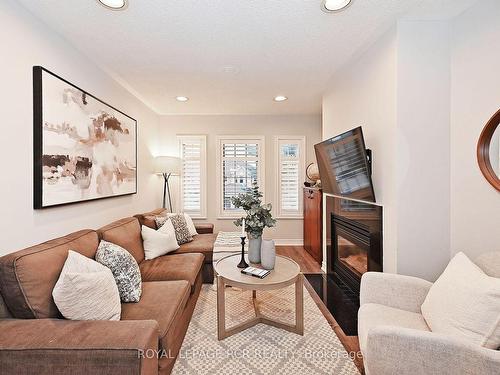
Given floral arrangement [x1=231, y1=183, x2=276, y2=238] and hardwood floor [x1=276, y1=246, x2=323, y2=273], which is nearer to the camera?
floral arrangement [x1=231, y1=183, x2=276, y2=238]

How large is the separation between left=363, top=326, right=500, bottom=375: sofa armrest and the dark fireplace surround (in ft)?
3.71

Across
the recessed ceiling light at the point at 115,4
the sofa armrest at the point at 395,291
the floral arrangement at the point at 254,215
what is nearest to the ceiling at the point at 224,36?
the recessed ceiling light at the point at 115,4

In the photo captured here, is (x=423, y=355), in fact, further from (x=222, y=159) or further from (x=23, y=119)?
(x=222, y=159)

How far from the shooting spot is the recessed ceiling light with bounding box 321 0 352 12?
1687 mm

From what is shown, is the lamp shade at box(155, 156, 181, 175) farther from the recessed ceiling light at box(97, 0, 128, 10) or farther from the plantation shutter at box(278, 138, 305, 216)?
the recessed ceiling light at box(97, 0, 128, 10)

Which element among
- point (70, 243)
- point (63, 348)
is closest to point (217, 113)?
point (70, 243)

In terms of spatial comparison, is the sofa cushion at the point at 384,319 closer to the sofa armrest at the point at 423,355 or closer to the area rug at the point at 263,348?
the sofa armrest at the point at 423,355

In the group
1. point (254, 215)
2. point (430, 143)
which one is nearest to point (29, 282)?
point (254, 215)

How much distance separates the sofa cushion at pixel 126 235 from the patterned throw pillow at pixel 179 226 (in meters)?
0.41

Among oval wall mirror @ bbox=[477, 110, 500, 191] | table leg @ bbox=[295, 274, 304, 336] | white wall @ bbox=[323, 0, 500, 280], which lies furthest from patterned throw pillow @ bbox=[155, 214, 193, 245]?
oval wall mirror @ bbox=[477, 110, 500, 191]

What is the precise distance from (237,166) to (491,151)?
371cm

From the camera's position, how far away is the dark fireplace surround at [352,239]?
231 cm

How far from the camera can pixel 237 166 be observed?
16.0 ft

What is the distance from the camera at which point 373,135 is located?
2.32 m
